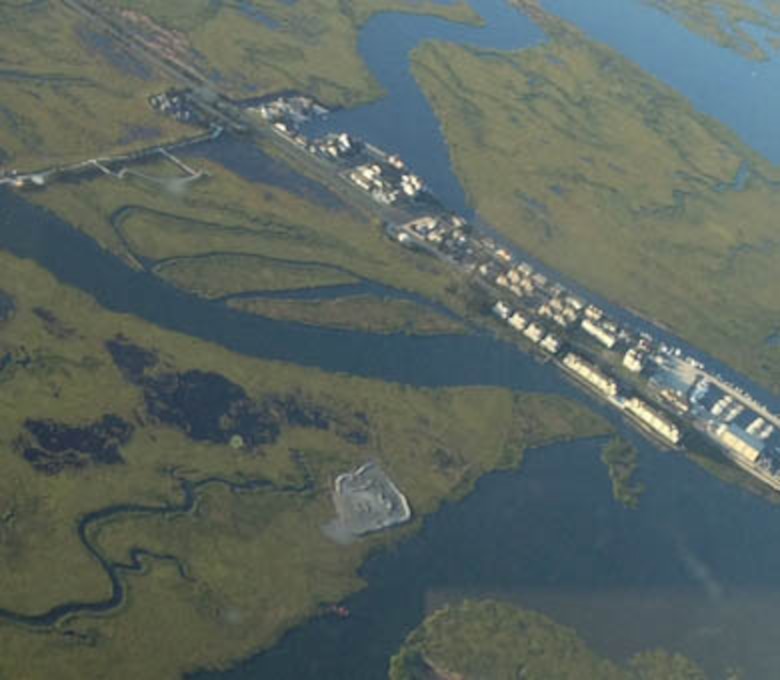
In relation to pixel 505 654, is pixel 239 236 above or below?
above

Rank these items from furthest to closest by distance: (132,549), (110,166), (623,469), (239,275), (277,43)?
1. (277,43)
2. (110,166)
3. (239,275)
4. (623,469)
5. (132,549)

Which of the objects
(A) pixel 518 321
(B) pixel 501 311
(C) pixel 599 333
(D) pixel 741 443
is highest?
(D) pixel 741 443

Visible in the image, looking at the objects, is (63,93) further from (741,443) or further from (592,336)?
(741,443)

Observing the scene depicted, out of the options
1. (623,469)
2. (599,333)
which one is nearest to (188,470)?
(623,469)

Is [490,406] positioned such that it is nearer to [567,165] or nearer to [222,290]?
[222,290]

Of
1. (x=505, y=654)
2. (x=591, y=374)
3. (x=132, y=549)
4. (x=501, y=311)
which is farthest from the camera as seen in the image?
(x=501, y=311)

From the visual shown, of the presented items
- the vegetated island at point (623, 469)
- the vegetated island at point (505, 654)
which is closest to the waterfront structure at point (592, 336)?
the vegetated island at point (623, 469)

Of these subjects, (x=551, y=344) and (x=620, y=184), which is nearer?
(x=551, y=344)
